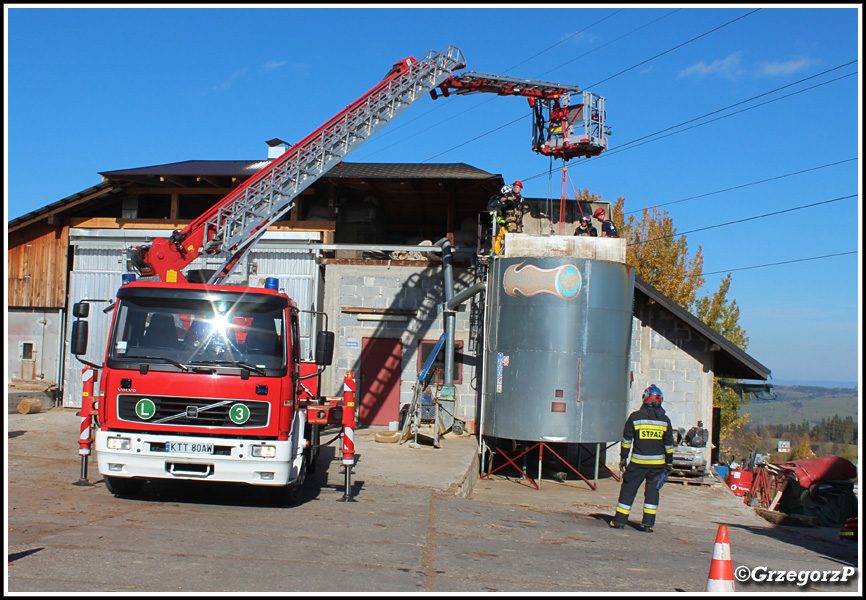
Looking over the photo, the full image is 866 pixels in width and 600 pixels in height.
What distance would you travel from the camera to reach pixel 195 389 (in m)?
8.47

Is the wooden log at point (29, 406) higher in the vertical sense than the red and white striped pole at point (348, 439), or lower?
lower

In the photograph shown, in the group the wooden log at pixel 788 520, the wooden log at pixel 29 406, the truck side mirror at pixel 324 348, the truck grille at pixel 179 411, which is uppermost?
the truck side mirror at pixel 324 348

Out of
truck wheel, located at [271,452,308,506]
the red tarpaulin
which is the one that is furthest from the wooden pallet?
truck wheel, located at [271,452,308,506]

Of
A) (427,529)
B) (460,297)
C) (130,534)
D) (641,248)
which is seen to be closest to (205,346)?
(130,534)

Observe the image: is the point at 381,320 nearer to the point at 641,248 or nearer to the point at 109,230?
the point at 109,230

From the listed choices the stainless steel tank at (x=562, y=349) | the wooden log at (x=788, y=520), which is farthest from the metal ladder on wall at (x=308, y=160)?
the wooden log at (x=788, y=520)

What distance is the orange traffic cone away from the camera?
5.80 meters

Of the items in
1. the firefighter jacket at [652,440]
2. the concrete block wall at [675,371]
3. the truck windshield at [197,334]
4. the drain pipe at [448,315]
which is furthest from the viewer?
the concrete block wall at [675,371]

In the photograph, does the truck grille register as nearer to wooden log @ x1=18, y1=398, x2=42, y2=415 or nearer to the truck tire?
the truck tire

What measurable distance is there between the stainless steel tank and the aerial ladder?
306 centimetres

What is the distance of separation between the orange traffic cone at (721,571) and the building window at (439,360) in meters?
12.9

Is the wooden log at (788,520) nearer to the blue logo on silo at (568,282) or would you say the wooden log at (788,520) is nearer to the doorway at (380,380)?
the blue logo on silo at (568,282)

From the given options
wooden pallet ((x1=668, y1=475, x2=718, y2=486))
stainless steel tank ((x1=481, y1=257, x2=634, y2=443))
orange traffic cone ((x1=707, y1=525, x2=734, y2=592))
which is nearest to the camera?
orange traffic cone ((x1=707, y1=525, x2=734, y2=592))

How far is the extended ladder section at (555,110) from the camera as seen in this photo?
16500 mm
